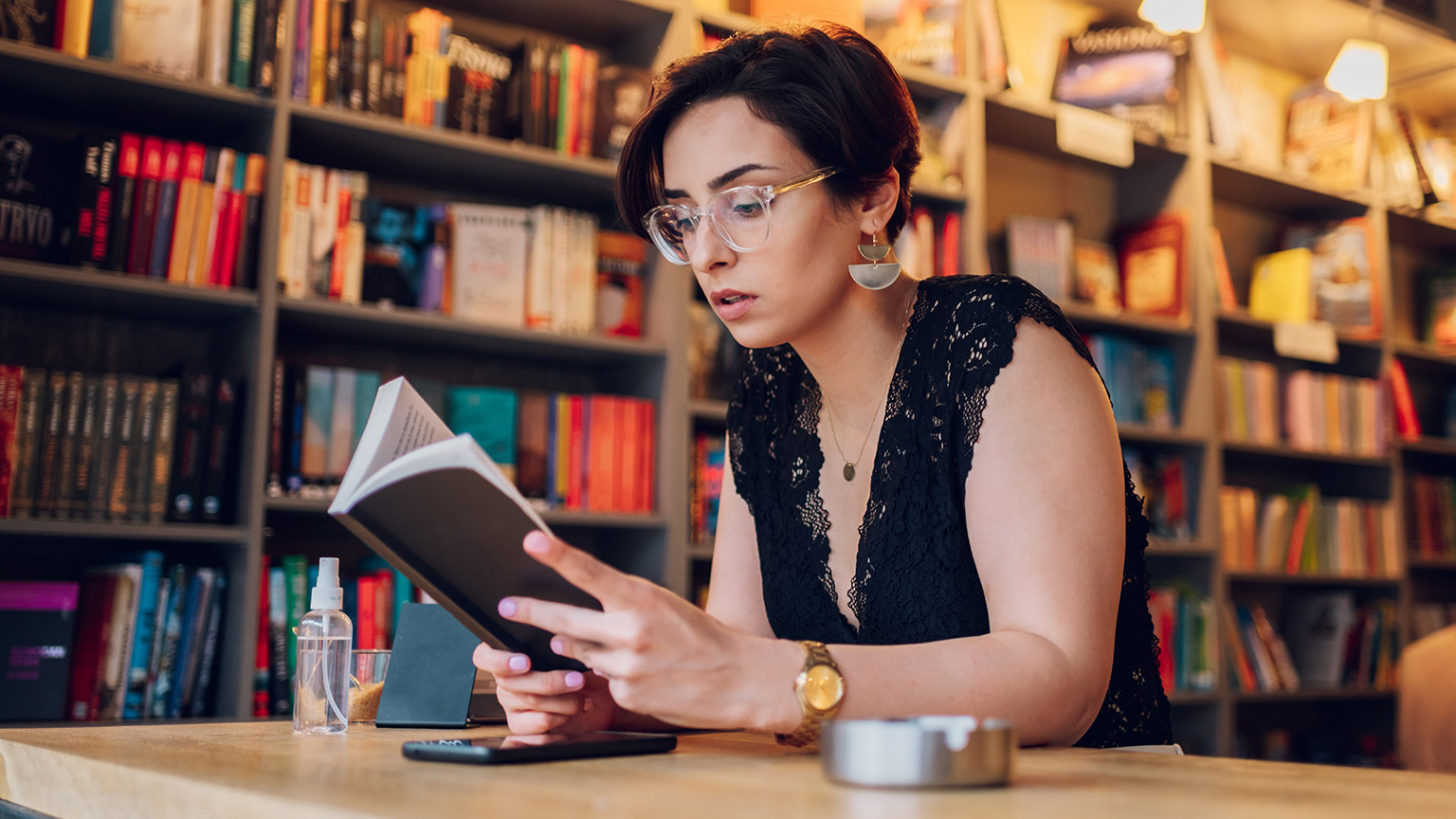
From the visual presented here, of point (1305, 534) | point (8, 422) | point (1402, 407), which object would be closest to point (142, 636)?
point (8, 422)

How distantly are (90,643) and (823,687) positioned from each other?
1709mm

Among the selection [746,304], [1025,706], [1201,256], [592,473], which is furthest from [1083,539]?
[1201,256]

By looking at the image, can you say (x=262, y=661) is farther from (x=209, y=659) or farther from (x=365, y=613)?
(x=365, y=613)

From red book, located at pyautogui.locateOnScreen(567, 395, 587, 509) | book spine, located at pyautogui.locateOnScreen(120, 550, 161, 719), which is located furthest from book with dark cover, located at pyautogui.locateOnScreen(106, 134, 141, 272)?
red book, located at pyautogui.locateOnScreen(567, 395, 587, 509)

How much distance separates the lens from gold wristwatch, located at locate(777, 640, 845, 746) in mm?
833

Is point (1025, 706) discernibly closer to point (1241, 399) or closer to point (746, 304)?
point (746, 304)

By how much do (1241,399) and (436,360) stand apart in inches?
96.2

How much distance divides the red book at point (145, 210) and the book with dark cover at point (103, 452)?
0.22 metres

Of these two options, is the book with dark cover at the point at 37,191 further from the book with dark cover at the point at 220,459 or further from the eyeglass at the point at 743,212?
the eyeglass at the point at 743,212

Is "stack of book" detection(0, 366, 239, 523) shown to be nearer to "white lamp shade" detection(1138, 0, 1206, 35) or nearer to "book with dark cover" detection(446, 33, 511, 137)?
"book with dark cover" detection(446, 33, 511, 137)

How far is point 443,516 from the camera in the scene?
79 centimetres

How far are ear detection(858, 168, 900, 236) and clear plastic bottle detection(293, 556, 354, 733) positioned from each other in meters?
0.71

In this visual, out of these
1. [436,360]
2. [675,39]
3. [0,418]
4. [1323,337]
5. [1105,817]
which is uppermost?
[675,39]

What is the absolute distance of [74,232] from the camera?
2.09 metres
